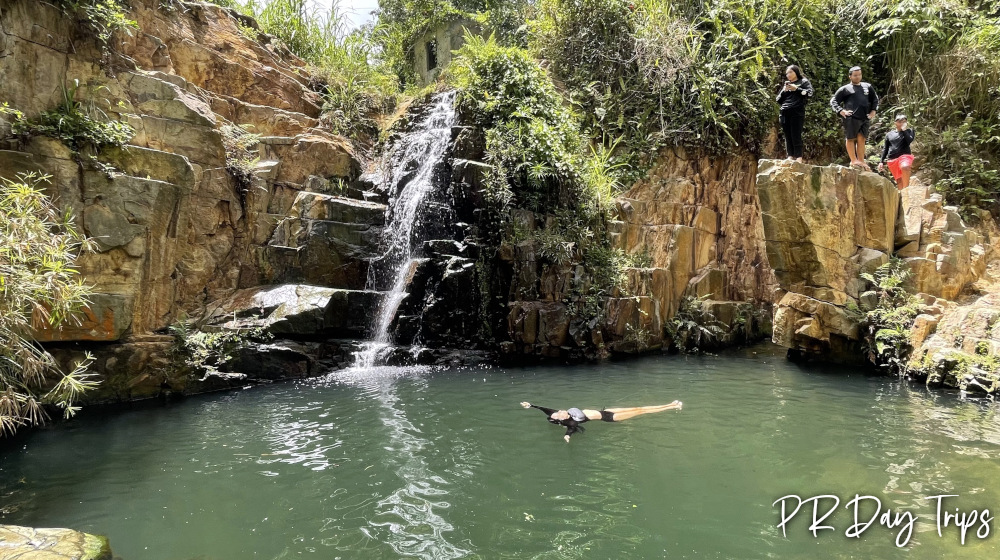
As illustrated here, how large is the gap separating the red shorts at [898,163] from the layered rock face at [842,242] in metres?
1.03

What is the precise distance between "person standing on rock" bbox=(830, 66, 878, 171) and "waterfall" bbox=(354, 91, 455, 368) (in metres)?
7.39

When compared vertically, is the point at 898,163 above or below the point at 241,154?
below

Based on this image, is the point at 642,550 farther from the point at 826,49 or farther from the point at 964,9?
the point at 964,9

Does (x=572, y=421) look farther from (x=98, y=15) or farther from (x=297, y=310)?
(x=98, y=15)

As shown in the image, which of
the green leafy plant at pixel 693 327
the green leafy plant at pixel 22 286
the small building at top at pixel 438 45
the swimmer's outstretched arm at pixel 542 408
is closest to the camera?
the green leafy plant at pixel 22 286

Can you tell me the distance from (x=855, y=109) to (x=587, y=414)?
7.39 metres

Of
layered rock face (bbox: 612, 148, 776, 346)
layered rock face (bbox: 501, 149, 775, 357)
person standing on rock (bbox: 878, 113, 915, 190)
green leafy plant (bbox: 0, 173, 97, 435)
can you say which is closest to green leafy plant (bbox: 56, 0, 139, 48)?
green leafy plant (bbox: 0, 173, 97, 435)

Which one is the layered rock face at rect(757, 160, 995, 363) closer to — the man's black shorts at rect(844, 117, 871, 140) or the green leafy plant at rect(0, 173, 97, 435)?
the man's black shorts at rect(844, 117, 871, 140)

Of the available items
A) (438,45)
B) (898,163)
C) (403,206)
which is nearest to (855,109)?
(898,163)

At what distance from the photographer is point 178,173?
23.9ft

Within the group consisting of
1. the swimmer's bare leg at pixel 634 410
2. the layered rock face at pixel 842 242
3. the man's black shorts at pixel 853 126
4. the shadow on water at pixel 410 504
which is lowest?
the shadow on water at pixel 410 504

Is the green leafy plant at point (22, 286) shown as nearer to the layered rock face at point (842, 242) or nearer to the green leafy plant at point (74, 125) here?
the green leafy plant at point (74, 125)

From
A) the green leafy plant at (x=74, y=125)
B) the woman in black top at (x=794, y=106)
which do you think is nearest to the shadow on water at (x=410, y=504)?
the green leafy plant at (x=74, y=125)

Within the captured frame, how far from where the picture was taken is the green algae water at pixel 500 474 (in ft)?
10.4
